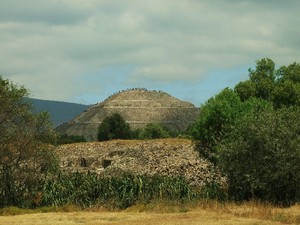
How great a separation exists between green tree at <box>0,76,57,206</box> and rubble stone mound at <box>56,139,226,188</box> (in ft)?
29.5

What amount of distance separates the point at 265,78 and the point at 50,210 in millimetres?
49214

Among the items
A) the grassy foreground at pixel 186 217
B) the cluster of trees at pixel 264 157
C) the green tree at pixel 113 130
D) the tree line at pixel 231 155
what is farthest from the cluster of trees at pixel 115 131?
the grassy foreground at pixel 186 217

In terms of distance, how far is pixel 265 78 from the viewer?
8625 centimetres

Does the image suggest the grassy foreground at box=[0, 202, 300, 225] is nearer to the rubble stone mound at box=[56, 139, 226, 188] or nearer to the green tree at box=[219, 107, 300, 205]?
the green tree at box=[219, 107, 300, 205]

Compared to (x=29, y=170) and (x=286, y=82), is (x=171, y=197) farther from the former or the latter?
(x=286, y=82)

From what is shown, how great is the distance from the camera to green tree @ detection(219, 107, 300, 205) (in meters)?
43.8

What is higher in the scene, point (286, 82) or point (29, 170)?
point (286, 82)

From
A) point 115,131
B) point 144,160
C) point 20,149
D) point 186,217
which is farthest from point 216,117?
point 115,131

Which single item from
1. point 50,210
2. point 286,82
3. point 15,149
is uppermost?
point 286,82

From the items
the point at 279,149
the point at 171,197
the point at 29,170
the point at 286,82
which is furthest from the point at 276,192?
the point at 286,82

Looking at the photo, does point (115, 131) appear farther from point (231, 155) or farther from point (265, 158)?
point (265, 158)

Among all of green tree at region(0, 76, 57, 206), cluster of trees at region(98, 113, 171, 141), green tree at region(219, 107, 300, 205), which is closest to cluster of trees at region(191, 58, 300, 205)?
green tree at region(219, 107, 300, 205)

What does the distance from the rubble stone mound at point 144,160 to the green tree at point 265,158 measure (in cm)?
569

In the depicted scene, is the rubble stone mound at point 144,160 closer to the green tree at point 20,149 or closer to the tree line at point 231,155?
the tree line at point 231,155
